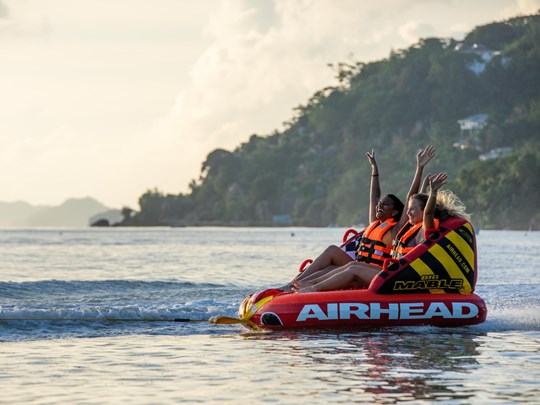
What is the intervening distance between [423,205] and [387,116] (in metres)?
135

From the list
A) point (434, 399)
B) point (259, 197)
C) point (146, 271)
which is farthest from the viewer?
point (259, 197)

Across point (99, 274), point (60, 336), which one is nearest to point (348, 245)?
point (60, 336)

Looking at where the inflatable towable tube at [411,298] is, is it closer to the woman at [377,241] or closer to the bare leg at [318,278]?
the bare leg at [318,278]

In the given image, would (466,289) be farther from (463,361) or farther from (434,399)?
(434,399)

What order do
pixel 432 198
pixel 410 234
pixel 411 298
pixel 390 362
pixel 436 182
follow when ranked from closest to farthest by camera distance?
pixel 390 362
pixel 436 182
pixel 432 198
pixel 411 298
pixel 410 234

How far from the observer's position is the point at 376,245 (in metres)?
12.9

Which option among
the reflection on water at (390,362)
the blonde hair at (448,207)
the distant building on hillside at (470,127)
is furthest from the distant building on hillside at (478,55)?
the reflection on water at (390,362)

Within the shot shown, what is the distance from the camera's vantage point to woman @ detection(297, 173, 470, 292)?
40.7 feet

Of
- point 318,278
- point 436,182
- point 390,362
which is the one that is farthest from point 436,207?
point 390,362

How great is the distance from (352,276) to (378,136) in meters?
136

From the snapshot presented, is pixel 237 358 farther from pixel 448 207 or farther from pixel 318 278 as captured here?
pixel 448 207

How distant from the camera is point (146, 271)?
27.3 meters

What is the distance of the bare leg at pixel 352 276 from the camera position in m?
12.5

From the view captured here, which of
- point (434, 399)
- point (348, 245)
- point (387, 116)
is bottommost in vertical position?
point (434, 399)
